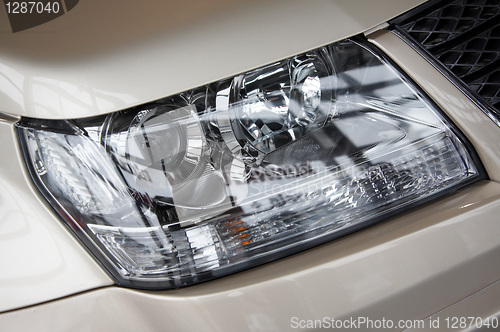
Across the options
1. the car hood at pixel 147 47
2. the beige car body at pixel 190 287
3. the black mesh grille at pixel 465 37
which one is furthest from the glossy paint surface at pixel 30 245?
the black mesh grille at pixel 465 37

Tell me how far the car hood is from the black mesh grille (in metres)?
0.15

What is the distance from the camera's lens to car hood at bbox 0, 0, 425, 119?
937 millimetres

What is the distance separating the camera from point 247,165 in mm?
1035

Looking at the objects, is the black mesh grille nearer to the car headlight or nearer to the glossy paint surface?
the car headlight

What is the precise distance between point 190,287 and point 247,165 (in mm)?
263

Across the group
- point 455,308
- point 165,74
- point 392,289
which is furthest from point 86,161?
point 455,308

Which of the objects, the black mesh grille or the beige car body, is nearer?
the beige car body

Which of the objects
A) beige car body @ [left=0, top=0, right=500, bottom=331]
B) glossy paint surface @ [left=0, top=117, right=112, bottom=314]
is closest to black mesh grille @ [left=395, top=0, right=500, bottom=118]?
beige car body @ [left=0, top=0, right=500, bottom=331]

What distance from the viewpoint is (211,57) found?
953 millimetres

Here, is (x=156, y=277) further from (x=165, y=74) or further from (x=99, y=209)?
(x=165, y=74)

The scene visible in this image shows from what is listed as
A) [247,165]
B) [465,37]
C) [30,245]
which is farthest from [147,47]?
[465,37]

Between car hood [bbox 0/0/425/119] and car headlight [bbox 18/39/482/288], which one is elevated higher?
car hood [bbox 0/0/425/119]

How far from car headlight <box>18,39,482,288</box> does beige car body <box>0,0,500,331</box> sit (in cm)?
3

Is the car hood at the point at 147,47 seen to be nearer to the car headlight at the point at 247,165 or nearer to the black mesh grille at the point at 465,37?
the car headlight at the point at 247,165
